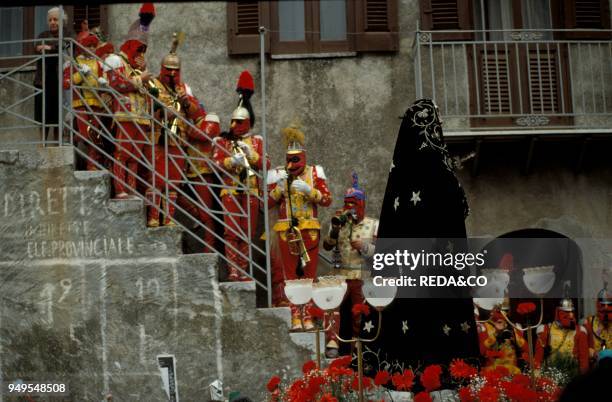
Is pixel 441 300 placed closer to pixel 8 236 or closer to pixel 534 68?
pixel 8 236

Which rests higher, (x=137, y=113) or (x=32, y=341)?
(x=137, y=113)

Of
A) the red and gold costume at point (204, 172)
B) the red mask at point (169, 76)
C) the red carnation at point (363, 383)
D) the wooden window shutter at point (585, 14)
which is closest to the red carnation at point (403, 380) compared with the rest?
the red carnation at point (363, 383)

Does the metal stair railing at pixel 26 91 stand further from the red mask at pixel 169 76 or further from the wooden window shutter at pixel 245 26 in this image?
the wooden window shutter at pixel 245 26

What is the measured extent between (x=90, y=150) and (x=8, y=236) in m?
1.28

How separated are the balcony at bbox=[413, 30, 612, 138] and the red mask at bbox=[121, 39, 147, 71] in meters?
3.33

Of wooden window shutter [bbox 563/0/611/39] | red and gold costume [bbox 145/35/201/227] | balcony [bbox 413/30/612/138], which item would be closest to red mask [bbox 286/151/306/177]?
red and gold costume [bbox 145/35/201/227]

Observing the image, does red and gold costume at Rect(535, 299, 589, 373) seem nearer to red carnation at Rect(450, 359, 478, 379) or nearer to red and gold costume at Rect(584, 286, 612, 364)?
red and gold costume at Rect(584, 286, 612, 364)

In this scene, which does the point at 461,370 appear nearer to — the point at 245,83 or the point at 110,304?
the point at 110,304

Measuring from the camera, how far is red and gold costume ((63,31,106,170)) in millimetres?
10484

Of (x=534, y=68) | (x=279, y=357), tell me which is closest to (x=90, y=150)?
(x=279, y=357)

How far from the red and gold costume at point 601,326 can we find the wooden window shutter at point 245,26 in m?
4.97

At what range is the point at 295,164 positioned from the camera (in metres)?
11.1

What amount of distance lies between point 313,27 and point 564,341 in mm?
4852

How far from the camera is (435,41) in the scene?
13023 mm
